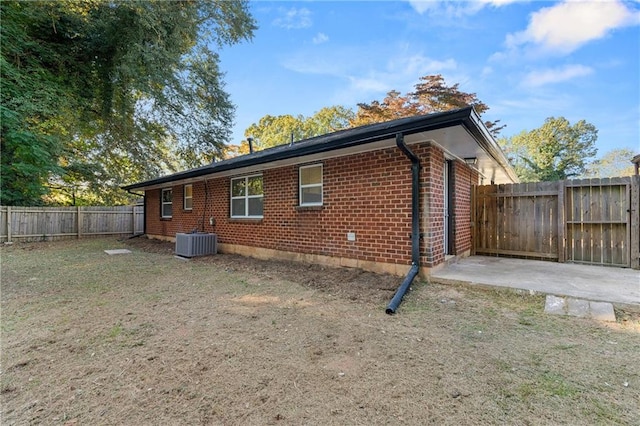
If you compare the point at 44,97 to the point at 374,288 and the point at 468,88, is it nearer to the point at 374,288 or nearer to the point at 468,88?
the point at 374,288

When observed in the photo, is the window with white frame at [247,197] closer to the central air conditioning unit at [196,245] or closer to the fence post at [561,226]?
the central air conditioning unit at [196,245]

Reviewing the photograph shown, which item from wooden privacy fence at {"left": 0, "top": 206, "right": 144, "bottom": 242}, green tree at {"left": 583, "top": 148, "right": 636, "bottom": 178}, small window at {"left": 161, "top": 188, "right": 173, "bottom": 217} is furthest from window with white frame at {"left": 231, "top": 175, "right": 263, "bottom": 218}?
green tree at {"left": 583, "top": 148, "right": 636, "bottom": 178}

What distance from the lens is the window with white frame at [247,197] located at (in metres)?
7.92

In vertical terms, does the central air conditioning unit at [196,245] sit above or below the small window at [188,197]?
below

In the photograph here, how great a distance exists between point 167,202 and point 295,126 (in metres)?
18.2

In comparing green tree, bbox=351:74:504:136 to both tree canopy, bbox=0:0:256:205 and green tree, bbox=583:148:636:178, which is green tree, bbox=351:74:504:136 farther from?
green tree, bbox=583:148:636:178

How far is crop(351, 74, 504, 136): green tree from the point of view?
18.1 metres

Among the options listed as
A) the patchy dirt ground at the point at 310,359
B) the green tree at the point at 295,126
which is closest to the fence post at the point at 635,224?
the patchy dirt ground at the point at 310,359

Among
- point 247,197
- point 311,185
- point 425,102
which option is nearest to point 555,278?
point 311,185

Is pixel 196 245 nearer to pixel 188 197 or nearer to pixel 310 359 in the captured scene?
pixel 188 197

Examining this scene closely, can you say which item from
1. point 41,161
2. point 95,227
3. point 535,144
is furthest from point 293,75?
point 535,144

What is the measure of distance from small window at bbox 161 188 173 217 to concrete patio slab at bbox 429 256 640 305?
1075cm

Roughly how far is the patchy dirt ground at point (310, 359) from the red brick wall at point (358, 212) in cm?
104

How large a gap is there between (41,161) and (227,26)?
8637 mm
